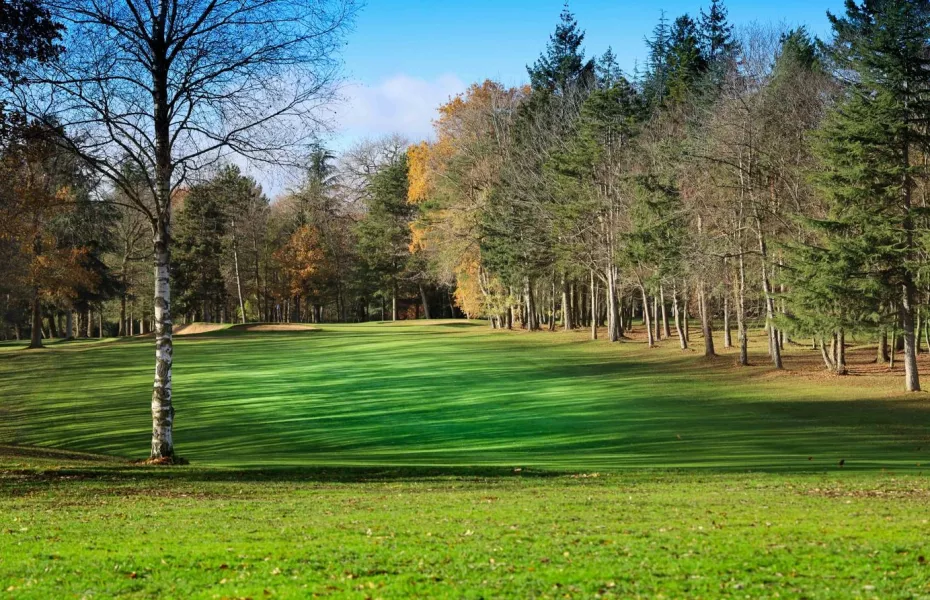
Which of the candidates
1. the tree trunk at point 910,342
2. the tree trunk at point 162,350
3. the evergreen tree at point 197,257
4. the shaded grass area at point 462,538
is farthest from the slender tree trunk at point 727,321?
the evergreen tree at point 197,257

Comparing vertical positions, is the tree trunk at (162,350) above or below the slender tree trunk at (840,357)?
above

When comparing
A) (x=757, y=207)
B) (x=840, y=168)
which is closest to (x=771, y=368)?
(x=757, y=207)

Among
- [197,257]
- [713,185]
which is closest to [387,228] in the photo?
[197,257]

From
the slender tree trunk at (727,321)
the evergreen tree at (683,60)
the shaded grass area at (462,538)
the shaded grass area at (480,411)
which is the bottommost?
the shaded grass area at (480,411)

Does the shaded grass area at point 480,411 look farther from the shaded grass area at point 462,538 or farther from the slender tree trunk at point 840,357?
the shaded grass area at point 462,538

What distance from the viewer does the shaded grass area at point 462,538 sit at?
23.2ft

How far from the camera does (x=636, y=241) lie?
4284cm

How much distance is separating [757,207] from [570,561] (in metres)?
31.5

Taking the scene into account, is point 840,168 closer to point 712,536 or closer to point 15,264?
point 712,536

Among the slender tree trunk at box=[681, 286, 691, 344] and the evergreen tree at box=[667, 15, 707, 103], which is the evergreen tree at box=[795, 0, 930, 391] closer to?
the slender tree trunk at box=[681, 286, 691, 344]

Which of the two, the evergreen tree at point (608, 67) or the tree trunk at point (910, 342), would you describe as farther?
the evergreen tree at point (608, 67)

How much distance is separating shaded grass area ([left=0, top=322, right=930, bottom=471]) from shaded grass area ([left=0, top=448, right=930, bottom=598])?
4.55 m

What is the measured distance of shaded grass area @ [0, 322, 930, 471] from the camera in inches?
810

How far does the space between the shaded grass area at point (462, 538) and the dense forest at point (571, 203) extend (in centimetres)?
567
